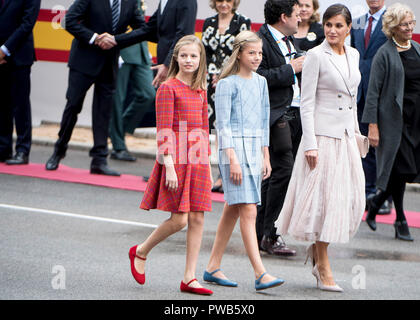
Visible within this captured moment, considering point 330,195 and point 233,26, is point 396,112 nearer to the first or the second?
point 233,26

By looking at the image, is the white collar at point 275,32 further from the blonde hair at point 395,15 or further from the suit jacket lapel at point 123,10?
the suit jacket lapel at point 123,10

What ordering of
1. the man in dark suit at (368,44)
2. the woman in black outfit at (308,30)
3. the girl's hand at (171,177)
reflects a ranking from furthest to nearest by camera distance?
the man in dark suit at (368,44) < the woman in black outfit at (308,30) < the girl's hand at (171,177)

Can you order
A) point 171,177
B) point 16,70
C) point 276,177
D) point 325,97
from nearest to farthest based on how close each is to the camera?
point 171,177
point 325,97
point 276,177
point 16,70

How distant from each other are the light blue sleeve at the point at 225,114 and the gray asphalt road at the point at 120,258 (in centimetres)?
98

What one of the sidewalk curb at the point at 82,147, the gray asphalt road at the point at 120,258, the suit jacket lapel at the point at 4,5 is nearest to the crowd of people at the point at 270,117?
the gray asphalt road at the point at 120,258

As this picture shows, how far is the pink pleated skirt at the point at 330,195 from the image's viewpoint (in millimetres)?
6188

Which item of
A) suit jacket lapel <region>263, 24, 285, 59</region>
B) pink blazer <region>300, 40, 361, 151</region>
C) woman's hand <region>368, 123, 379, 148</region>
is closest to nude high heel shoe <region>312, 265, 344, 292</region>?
pink blazer <region>300, 40, 361, 151</region>

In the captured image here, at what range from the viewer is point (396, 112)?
845 cm

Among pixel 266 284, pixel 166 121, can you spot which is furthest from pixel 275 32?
pixel 266 284

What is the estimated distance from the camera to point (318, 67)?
6.28 meters

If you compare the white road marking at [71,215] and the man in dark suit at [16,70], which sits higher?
the man in dark suit at [16,70]

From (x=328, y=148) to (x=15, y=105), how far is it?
5.83 m
